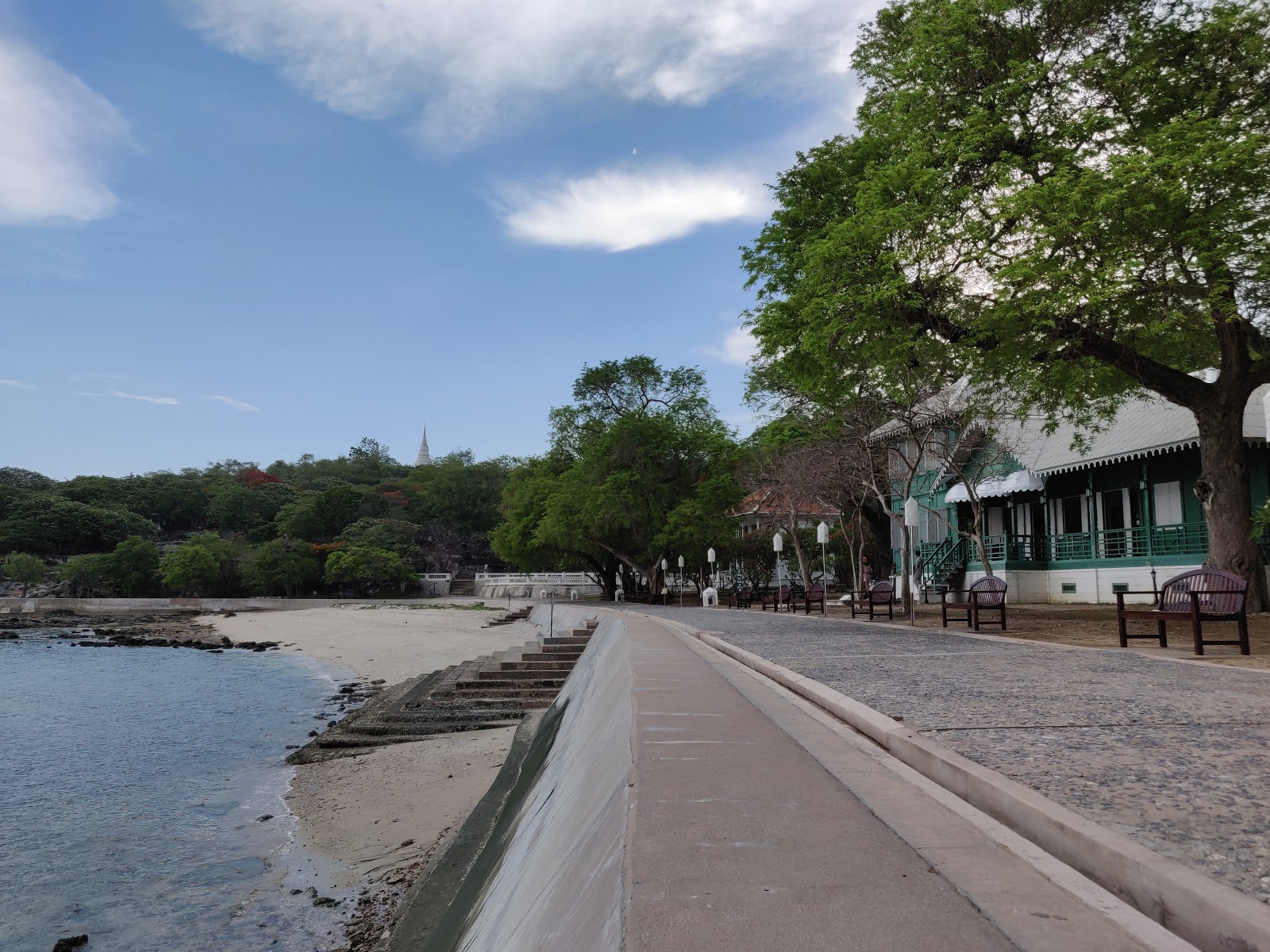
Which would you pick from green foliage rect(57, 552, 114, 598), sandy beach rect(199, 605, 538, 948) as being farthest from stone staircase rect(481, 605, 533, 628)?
green foliage rect(57, 552, 114, 598)

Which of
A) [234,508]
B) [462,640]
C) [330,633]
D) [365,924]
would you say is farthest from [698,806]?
[234,508]

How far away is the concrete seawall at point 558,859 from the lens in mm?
2742

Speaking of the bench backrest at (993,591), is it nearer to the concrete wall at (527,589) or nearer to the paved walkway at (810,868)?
the paved walkway at (810,868)

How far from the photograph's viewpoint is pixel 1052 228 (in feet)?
38.1

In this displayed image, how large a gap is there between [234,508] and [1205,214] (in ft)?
306

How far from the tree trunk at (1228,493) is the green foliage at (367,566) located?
209 feet

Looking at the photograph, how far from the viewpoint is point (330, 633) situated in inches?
1751

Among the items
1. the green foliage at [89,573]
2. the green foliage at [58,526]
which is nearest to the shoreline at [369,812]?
the green foliage at [89,573]

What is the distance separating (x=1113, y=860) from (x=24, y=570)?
308 ft

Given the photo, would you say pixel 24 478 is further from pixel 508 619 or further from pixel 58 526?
pixel 508 619

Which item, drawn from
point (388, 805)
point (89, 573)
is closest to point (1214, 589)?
point (388, 805)

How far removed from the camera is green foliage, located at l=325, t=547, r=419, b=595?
69.6 m

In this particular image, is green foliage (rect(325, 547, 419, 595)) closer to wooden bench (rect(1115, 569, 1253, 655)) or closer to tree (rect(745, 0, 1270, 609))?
tree (rect(745, 0, 1270, 609))

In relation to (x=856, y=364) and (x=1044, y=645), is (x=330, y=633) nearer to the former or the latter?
(x=856, y=364)
